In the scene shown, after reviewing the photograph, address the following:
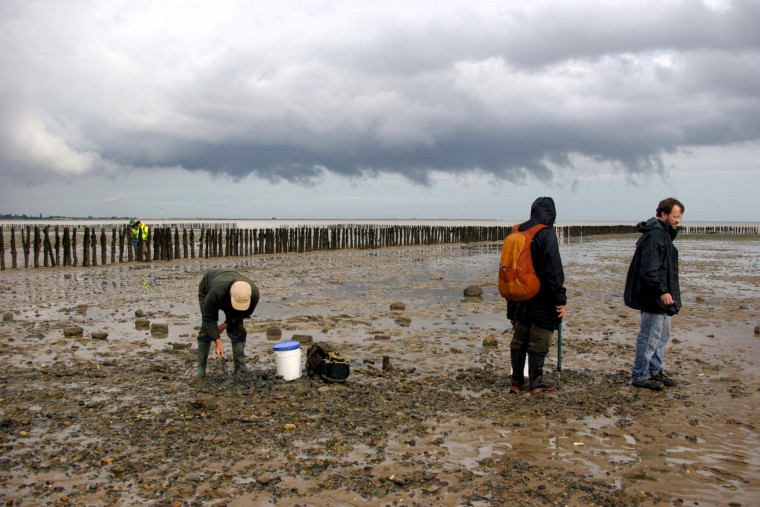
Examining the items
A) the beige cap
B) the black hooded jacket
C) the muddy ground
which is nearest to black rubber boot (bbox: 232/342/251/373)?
the muddy ground

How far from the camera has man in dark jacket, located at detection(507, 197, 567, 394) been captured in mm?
5301

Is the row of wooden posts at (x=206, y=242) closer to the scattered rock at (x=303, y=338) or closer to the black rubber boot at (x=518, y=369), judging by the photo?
the scattered rock at (x=303, y=338)

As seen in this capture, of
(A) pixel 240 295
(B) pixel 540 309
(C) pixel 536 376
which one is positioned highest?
(A) pixel 240 295

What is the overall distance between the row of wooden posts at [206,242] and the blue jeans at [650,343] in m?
16.1

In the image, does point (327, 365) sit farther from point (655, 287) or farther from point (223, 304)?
point (655, 287)

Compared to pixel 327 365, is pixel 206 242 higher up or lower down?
higher up

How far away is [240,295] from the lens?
18.1 ft

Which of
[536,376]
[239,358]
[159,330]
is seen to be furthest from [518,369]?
[159,330]

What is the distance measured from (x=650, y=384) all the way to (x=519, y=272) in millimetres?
2023

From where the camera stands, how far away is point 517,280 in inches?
208

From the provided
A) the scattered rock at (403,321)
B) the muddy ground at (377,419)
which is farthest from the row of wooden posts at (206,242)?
the scattered rock at (403,321)

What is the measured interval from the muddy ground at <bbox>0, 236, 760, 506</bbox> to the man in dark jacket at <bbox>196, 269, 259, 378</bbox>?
0.45m

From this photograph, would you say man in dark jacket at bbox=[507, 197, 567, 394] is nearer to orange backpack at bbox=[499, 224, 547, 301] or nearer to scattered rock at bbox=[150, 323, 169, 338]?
Answer: orange backpack at bbox=[499, 224, 547, 301]

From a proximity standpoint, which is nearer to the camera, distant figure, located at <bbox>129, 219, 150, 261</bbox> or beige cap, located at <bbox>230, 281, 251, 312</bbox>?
beige cap, located at <bbox>230, 281, 251, 312</bbox>
